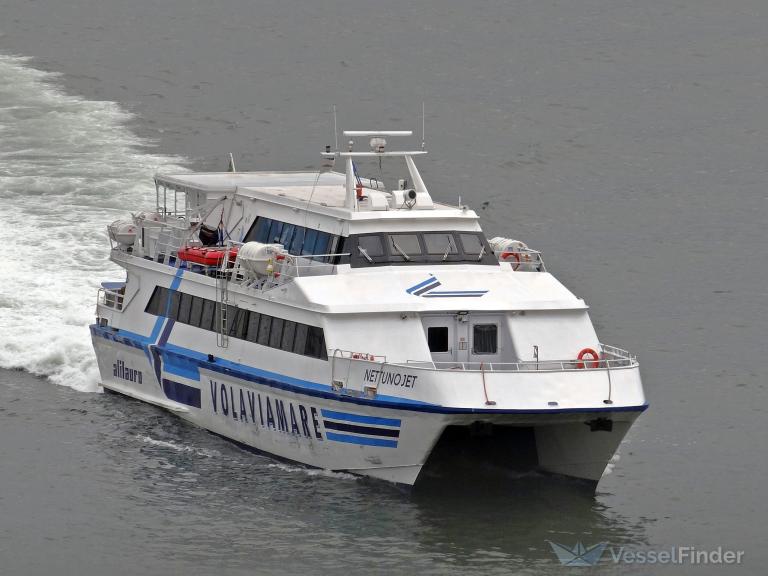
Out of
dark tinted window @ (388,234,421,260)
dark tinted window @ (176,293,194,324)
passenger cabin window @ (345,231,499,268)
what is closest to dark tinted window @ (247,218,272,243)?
dark tinted window @ (176,293,194,324)

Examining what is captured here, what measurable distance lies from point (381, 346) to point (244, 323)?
→ 3.68 meters

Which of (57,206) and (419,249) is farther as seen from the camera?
(57,206)

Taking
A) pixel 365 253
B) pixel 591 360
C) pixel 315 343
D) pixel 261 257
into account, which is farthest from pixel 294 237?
pixel 591 360

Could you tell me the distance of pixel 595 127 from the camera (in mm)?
51250

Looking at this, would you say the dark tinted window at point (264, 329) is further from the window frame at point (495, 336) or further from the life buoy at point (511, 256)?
the life buoy at point (511, 256)

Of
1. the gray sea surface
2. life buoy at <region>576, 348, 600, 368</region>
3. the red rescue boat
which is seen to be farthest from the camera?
the red rescue boat

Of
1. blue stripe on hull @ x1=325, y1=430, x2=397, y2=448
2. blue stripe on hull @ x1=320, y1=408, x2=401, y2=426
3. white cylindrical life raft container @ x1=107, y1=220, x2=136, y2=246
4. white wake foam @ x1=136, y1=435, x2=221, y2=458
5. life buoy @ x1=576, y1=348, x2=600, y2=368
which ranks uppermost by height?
white cylindrical life raft container @ x1=107, y1=220, x2=136, y2=246

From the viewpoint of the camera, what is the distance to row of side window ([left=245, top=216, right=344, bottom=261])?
3069cm

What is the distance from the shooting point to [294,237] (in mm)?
31719

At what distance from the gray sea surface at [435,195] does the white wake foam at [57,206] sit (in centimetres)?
9

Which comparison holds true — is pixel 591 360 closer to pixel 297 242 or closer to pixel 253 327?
pixel 253 327

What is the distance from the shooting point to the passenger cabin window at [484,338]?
94.4 ft

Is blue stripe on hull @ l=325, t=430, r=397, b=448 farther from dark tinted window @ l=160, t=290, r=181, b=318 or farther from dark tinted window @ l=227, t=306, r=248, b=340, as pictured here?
dark tinted window @ l=160, t=290, r=181, b=318

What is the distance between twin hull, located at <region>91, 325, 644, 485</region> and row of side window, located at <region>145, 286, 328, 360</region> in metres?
0.57
